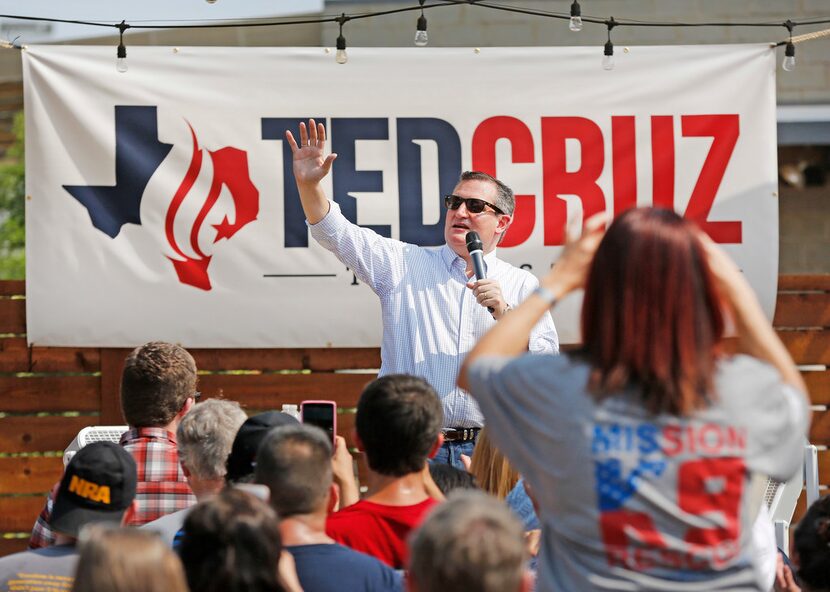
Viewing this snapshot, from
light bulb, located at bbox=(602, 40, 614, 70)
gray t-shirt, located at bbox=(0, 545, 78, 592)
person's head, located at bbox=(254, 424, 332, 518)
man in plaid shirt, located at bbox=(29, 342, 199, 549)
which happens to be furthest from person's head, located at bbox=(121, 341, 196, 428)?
light bulb, located at bbox=(602, 40, 614, 70)

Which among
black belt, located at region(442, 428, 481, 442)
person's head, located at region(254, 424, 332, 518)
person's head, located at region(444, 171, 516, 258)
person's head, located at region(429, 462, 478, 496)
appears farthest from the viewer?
person's head, located at region(444, 171, 516, 258)

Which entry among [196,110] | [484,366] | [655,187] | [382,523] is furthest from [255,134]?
[484,366]

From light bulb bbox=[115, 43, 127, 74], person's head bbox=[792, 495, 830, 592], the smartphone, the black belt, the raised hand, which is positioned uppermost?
light bulb bbox=[115, 43, 127, 74]

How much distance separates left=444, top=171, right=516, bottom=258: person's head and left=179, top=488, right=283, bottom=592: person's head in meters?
2.46

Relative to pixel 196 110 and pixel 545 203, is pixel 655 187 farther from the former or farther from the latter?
pixel 196 110

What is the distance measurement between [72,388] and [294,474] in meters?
3.61

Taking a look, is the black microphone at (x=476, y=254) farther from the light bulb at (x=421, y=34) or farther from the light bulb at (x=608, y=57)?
the light bulb at (x=608, y=57)

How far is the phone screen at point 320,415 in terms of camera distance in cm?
295

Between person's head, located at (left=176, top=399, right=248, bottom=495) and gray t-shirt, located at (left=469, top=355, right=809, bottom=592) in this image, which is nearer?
gray t-shirt, located at (left=469, top=355, right=809, bottom=592)

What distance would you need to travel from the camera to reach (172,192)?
5324 millimetres

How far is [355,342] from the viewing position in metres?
5.43

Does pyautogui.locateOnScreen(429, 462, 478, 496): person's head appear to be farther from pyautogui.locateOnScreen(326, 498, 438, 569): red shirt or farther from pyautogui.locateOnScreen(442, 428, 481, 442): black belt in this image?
pyautogui.locateOnScreen(442, 428, 481, 442): black belt

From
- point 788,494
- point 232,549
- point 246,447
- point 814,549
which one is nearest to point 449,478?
point 246,447

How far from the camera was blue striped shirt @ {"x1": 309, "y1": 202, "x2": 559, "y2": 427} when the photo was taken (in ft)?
13.6
